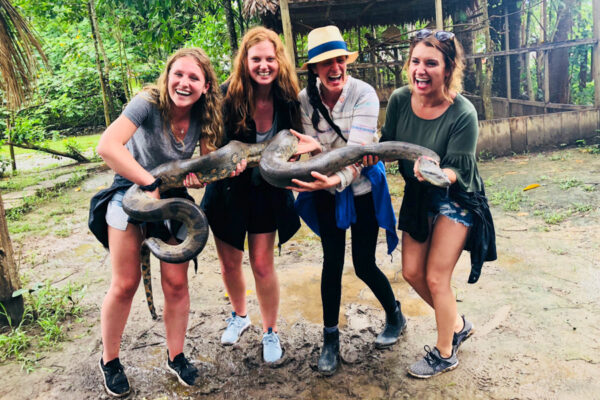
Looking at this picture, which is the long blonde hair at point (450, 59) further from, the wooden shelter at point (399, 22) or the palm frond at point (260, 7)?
the palm frond at point (260, 7)

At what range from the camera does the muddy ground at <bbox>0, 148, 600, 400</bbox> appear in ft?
9.02

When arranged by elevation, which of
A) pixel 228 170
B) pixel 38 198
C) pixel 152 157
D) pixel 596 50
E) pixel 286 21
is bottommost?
pixel 38 198

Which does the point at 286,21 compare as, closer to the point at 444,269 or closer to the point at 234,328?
the point at 234,328

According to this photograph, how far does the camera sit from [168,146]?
9.07 ft

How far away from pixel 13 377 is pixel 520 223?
5028mm

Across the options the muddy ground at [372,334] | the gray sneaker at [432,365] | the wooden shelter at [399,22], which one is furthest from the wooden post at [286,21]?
the gray sneaker at [432,365]

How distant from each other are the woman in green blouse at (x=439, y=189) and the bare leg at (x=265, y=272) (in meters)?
0.91

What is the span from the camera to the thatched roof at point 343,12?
8.97 metres

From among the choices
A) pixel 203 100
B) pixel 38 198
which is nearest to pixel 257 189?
pixel 203 100

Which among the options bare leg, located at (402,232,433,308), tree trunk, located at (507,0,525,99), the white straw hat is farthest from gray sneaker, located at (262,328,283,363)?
tree trunk, located at (507,0,525,99)

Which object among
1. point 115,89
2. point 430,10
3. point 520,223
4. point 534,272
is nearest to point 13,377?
point 534,272

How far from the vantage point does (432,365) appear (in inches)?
111

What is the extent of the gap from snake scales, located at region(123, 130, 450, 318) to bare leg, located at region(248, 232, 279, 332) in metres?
0.47

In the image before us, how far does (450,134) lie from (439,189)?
332 millimetres
